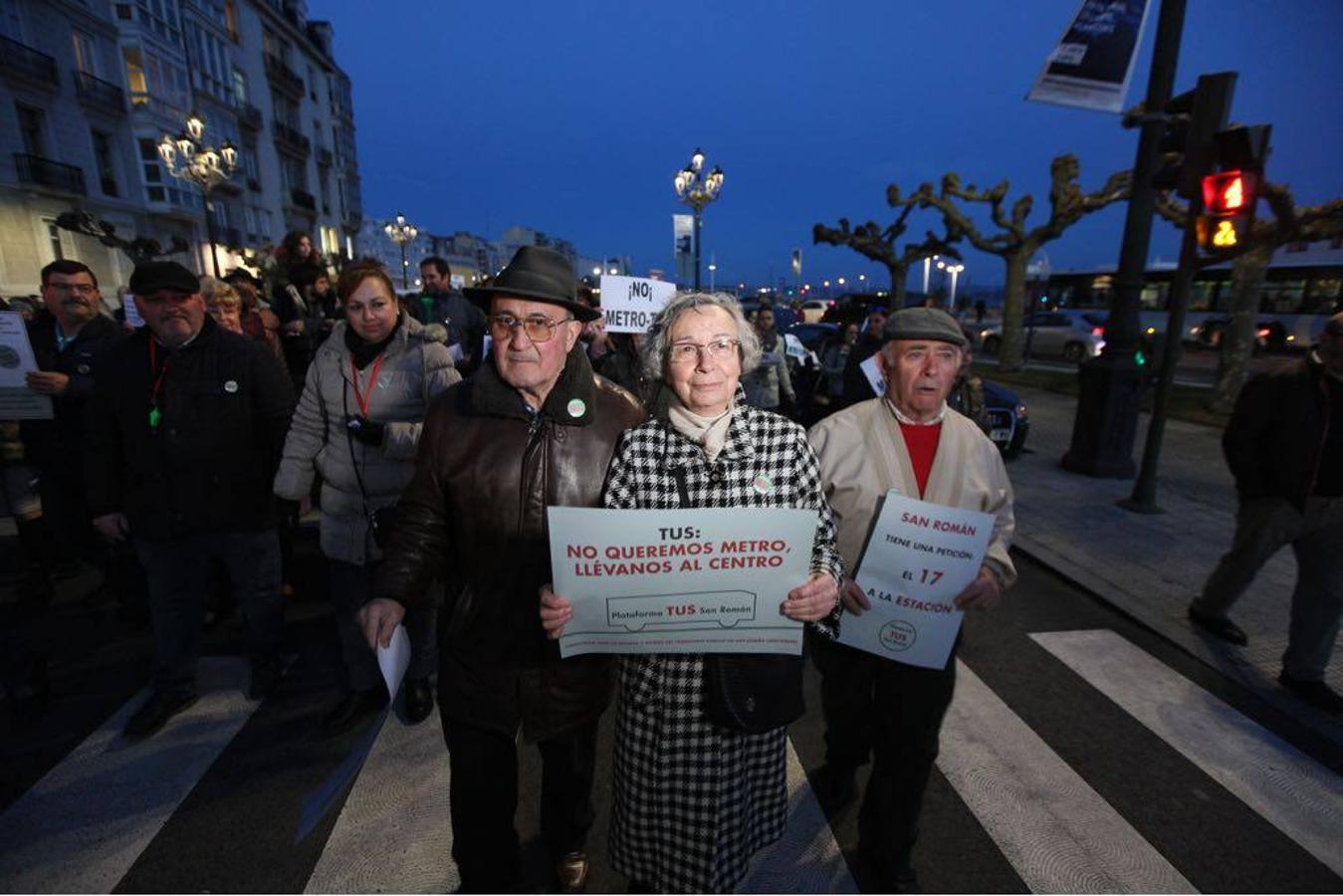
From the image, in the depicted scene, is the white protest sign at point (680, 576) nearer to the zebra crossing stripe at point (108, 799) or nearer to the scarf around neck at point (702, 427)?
the scarf around neck at point (702, 427)

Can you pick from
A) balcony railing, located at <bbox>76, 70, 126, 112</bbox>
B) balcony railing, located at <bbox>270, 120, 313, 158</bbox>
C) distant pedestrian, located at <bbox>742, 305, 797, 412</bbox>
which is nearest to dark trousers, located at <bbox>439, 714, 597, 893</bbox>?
distant pedestrian, located at <bbox>742, 305, 797, 412</bbox>

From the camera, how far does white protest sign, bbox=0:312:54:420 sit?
12.6ft

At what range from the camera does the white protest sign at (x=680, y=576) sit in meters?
1.62

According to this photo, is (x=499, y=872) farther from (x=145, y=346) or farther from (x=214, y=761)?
(x=145, y=346)

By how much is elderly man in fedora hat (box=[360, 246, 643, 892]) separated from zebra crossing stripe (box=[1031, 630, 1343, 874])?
304cm

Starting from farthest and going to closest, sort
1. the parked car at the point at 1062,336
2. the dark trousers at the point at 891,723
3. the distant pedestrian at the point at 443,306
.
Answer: the parked car at the point at 1062,336 < the distant pedestrian at the point at 443,306 < the dark trousers at the point at 891,723

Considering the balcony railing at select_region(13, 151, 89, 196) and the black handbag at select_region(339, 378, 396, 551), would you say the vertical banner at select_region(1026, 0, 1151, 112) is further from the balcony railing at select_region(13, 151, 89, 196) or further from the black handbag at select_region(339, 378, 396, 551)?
the balcony railing at select_region(13, 151, 89, 196)

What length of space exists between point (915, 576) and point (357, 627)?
2.81 metres

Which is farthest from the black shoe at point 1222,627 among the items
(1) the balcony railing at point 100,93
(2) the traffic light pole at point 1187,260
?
(1) the balcony railing at point 100,93

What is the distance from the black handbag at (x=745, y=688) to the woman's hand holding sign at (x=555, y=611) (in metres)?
0.43

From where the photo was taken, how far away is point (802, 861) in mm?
2500

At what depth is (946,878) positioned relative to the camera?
2418mm

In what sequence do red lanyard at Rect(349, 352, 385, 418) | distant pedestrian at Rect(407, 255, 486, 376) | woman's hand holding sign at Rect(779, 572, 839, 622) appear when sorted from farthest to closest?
distant pedestrian at Rect(407, 255, 486, 376) < red lanyard at Rect(349, 352, 385, 418) < woman's hand holding sign at Rect(779, 572, 839, 622)

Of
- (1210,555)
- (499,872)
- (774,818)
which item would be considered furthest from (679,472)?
(1210,555)
